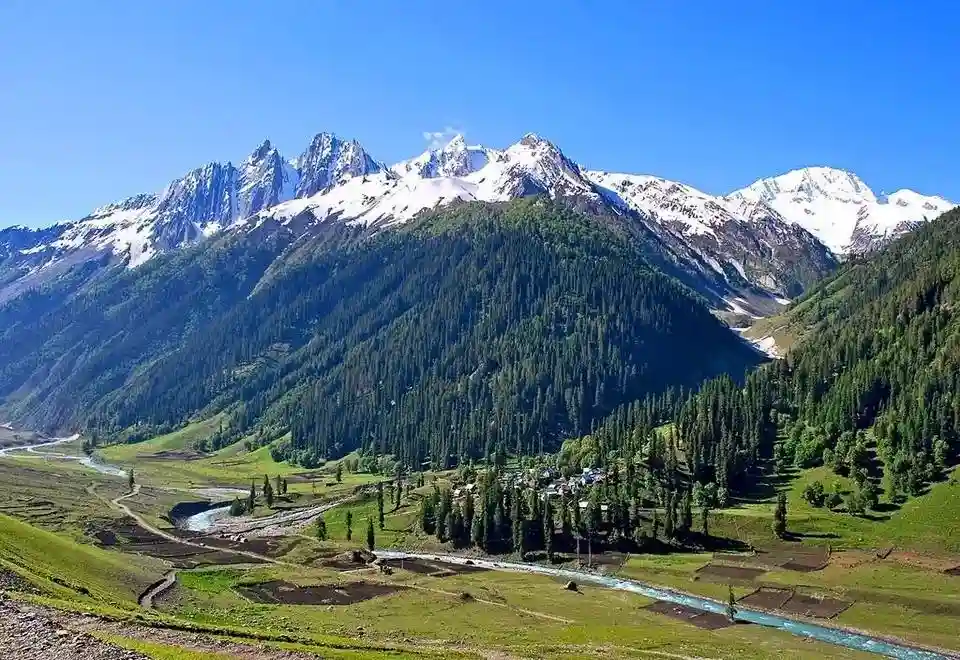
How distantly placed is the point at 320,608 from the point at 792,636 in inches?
2945

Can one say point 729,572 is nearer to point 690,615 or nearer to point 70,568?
point 690,615

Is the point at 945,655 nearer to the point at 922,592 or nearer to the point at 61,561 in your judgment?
the point at 922,592

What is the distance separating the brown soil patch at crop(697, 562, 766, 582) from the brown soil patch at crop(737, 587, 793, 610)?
387 inches

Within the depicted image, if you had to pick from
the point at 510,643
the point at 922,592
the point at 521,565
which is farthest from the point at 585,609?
the point at 922,592

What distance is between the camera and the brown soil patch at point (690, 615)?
129 meters

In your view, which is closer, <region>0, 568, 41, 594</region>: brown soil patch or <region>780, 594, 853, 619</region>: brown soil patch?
<region>0, 568, 41, 594</region>: brown soil patch

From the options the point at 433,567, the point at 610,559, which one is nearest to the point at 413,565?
the point at 433,567

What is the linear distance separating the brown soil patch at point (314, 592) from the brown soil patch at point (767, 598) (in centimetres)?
6479

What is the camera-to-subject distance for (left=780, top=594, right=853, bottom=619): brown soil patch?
450 feet

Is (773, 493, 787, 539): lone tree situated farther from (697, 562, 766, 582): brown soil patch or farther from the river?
the river

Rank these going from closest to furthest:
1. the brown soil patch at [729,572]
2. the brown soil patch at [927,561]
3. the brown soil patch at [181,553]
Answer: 1. the brown soil patch at [927,561]
2. the brown soil patch at [729,572]
3. the brown soil patch at [181,553]

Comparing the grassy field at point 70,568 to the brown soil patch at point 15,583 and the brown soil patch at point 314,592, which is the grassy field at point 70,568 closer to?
the brown soil patch at point 15,583

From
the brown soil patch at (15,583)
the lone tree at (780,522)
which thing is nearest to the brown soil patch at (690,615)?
the lone tree at (780,522)

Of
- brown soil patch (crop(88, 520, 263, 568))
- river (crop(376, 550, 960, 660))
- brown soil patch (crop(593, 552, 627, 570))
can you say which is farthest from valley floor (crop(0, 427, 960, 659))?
river (crop(376, 550, 960, 660))
